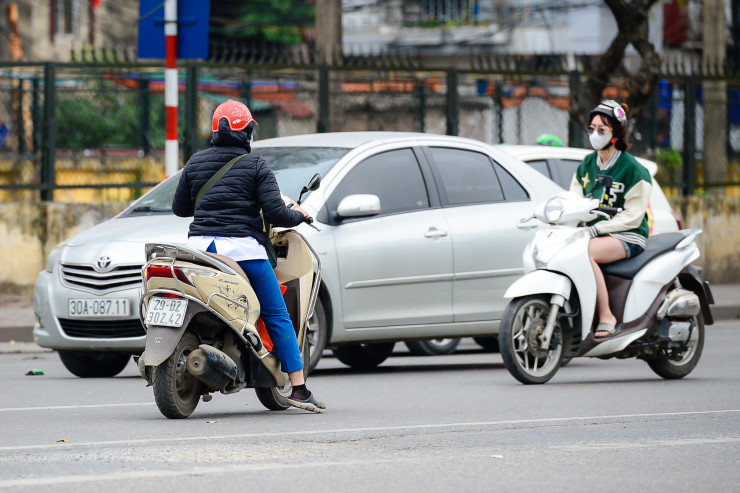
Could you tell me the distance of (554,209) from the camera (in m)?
9.24

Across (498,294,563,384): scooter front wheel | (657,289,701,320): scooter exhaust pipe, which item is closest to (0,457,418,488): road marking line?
(498,294,563,384): scooter front wheel

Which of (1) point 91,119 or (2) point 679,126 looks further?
(2) point 679,126

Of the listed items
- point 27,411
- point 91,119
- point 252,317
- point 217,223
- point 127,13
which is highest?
point 127,13

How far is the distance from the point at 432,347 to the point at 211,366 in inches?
221

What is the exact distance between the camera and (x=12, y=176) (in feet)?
52.1

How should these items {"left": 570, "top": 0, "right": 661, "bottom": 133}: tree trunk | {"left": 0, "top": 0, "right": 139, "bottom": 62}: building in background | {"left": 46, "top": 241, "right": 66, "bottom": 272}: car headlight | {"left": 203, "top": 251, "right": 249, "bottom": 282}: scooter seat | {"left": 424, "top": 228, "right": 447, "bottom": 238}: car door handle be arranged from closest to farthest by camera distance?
{"left": 203, "top": 251, "right": 249, "bottom": 282}: scooter seat, {"left": 46, "top": 241, "right": 66, "bottom": 272}: car headlight, {"left": 424, "top": 228, "right": 447, "bottom": 238}: car door handle, {"left": 570, "top": 0, "right": 661, "bottom": 133}: tree trunk, {"left": 0, "top": 0, "right": 139, "bottom": 62}: building in background

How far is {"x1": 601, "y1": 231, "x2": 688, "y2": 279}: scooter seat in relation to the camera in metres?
9.53

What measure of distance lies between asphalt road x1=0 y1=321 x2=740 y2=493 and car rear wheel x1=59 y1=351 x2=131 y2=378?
0.12 m

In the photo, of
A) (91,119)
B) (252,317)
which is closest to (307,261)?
(252,317)

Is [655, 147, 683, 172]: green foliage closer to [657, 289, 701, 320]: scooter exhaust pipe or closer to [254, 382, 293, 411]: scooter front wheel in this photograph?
[657, 289, 701, 320]: scooter exhaust pipe

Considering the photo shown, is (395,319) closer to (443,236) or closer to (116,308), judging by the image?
(443,236)

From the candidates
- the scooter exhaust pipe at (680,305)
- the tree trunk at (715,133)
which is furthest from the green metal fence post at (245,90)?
the scooter exhaust pipe at (680,305)

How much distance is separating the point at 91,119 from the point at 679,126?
806 centimetres

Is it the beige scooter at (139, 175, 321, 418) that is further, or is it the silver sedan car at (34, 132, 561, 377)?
the silver sedan car at (34, 132, 561, 377)
